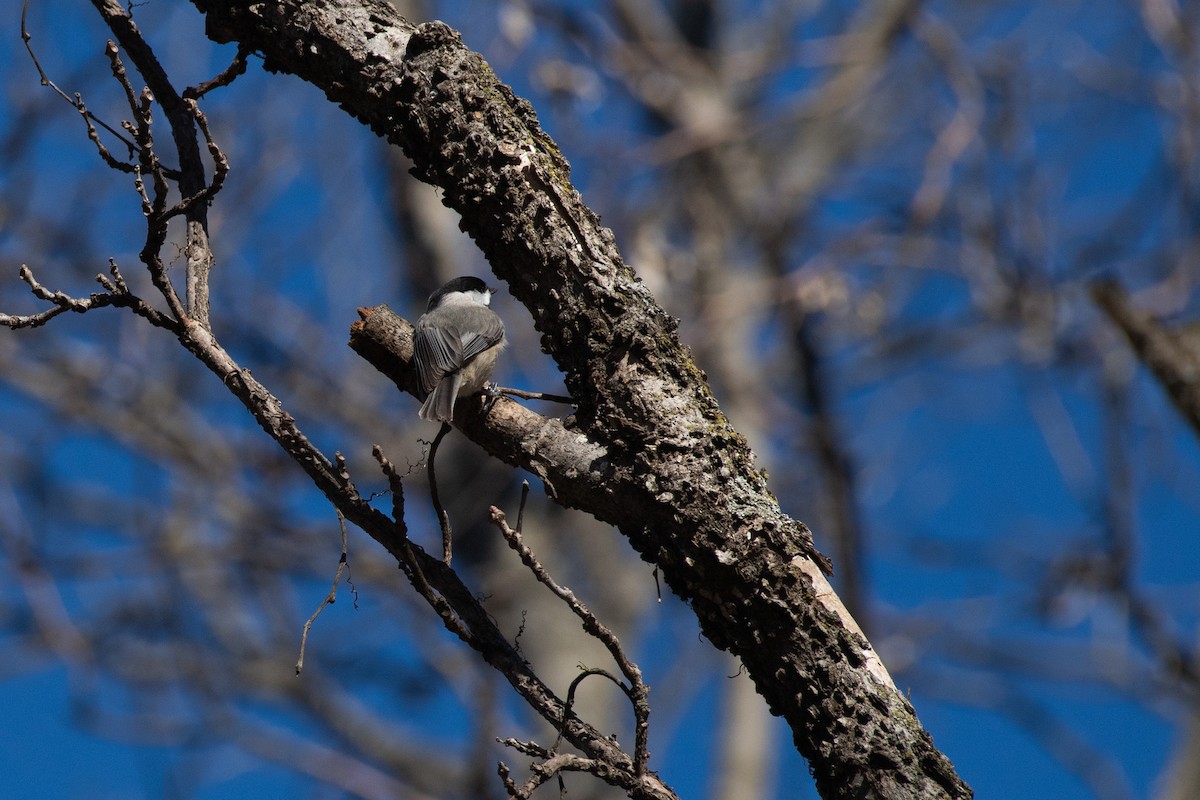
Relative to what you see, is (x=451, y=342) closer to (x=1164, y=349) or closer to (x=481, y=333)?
(x=481, y=333)

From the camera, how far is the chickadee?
7.55 feet

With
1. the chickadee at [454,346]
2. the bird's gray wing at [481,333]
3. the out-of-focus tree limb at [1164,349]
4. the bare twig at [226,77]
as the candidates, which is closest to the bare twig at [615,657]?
the chickadee at [454,346]

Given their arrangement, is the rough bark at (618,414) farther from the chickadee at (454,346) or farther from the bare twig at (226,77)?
the chickadee at (454,346)

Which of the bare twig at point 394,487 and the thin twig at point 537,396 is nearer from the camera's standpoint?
the bare twig at point 394,487

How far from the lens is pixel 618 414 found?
1850 millimetres

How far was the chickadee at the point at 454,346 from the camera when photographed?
2303 mm

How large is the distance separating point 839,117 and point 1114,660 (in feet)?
17.6

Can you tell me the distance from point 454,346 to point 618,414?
48.5 inches

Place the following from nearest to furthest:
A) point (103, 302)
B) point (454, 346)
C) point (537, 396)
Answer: point (103, 302)
point (537, 396)
point (454, 346)

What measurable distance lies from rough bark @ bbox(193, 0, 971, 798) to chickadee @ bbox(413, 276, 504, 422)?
0.35 metres

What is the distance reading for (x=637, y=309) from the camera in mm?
1857

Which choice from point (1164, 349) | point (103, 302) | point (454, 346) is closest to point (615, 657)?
point (103, 302)

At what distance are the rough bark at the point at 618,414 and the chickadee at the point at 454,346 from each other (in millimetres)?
351

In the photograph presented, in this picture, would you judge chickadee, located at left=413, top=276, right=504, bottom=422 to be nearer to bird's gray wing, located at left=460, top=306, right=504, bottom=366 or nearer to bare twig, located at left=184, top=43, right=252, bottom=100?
bird's gray wing, located at left=460, top=306, right=504, bottom=366
